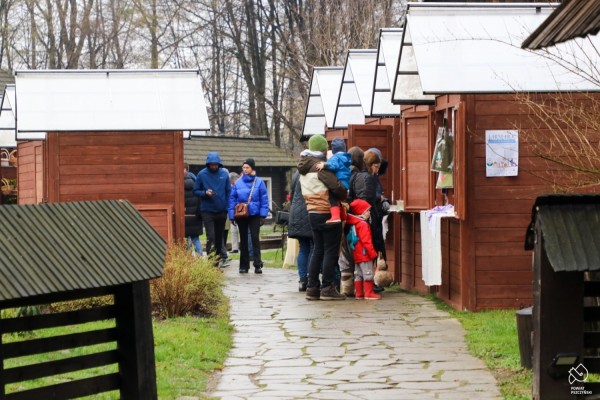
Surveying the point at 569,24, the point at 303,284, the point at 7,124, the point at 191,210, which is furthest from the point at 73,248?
the point at 7,124

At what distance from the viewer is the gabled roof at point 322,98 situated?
79.3 feet

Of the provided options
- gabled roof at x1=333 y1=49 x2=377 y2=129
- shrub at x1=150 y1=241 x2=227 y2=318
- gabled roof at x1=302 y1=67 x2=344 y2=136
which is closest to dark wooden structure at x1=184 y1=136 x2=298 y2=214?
gabled roof at x1=302 y1=67 x2=344 y2=136

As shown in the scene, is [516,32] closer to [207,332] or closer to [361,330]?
[361,330]

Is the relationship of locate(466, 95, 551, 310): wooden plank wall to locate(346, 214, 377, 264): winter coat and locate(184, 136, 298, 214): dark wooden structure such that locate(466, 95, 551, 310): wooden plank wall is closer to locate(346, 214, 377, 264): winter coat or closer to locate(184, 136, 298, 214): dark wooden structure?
locate(346, 214, 377, 264): winter coat

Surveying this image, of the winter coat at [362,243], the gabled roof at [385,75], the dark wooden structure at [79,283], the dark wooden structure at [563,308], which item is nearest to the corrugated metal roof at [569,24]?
the dark wooden structure at [563,308]

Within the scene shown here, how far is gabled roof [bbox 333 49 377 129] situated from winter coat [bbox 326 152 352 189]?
21.1 feet

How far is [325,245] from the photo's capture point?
45.8ft

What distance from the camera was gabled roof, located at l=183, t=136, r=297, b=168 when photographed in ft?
153

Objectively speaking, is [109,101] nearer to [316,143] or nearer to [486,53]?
[316,143]

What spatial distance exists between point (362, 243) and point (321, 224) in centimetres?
55

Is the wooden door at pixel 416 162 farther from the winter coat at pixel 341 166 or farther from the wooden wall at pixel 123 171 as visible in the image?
the wooden wall at pixel 123 171

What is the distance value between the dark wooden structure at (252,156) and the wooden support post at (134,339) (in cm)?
→ 3979

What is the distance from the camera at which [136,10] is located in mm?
51344

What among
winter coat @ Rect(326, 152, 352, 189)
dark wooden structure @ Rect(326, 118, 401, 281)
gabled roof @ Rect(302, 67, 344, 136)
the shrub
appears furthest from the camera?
gabled roof @ Rect(302, 67, 344, 136)
